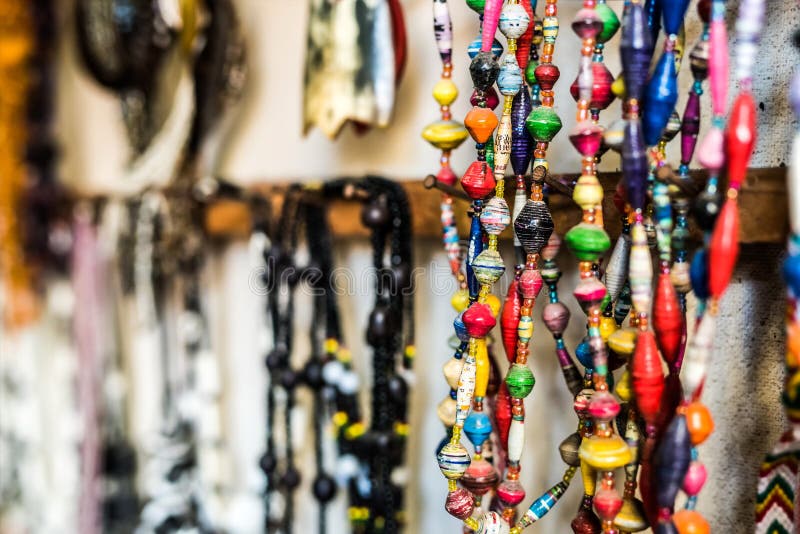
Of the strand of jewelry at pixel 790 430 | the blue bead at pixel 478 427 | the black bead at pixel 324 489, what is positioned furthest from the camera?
the black bead at pixel 324 489

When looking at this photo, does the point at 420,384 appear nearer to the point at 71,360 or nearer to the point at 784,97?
the point at 784,97

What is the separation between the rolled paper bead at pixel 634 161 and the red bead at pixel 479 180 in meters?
0.08

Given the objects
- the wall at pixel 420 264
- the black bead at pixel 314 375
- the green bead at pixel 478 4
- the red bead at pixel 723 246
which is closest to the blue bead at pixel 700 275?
the red bead at pixel 723 246

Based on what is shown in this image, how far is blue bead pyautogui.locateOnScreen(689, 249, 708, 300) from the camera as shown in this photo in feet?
1.12

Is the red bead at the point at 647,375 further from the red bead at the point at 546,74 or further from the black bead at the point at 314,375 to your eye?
the black bead at the point at 314,375

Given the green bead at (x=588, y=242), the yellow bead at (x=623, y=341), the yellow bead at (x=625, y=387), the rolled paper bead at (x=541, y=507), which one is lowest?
the rolled paper bead at (x=541, y=507)

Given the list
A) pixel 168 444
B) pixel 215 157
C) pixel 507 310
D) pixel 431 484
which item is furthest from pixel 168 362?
pixel 507 310

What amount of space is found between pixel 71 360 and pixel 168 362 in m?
0.19

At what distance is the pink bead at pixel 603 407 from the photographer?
0.37m

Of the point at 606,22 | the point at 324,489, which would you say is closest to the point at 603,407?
the point at 606,22

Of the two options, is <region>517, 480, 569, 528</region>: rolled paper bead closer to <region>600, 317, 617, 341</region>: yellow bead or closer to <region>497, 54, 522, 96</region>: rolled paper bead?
<region>600, 317, 617, 341</region>: yellow bead

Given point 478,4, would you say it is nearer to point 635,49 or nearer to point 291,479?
point 635,49

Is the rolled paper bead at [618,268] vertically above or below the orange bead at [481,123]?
below

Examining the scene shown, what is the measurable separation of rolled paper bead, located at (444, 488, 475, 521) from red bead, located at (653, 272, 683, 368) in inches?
6.2
